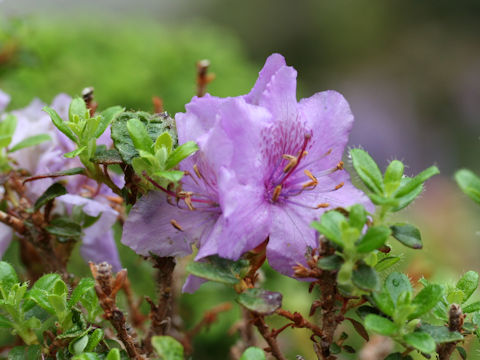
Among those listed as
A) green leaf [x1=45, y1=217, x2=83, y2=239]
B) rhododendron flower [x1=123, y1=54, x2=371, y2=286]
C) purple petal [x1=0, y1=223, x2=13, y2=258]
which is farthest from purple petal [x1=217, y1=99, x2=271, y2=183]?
purple petal [x1=0, y1=223, x2=13, y2=258]

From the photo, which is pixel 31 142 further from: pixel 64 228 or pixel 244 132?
pixel 244 132

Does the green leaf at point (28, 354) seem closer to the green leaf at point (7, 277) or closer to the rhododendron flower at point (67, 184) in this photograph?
the green leaf at point (7, 277)

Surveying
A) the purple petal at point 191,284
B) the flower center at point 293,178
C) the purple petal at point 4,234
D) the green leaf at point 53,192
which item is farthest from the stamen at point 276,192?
the purple petal at point 4,234

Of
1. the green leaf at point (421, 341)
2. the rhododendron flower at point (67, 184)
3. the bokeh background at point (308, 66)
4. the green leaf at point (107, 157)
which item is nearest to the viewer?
the green leaf at point (421, 341)

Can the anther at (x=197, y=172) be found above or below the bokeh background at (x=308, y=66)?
above

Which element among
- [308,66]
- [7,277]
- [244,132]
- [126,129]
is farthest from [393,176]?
[308,66]
